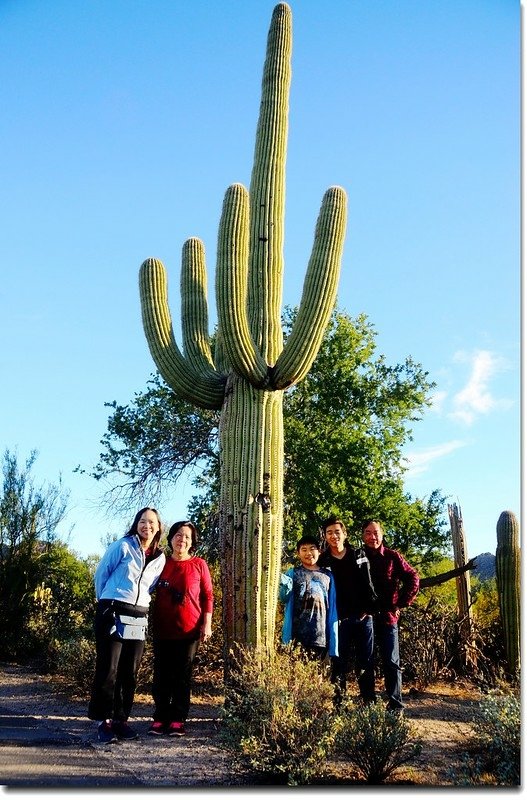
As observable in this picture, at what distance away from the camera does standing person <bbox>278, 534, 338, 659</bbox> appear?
565 centimetres

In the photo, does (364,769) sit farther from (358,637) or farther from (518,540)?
(518,540)

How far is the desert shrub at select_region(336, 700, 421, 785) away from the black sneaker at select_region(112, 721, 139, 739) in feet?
5.16

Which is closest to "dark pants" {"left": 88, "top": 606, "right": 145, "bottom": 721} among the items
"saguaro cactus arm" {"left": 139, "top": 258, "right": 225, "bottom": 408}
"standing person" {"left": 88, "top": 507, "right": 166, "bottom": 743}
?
"standing person" {"left": 88, "top": 507, "right": 166, "bottom": 743}

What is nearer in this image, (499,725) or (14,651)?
(499,725)

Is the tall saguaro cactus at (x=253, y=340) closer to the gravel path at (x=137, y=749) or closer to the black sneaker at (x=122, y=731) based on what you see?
the gravel path at (x=137, y=749)

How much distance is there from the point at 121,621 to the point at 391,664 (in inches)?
89.7

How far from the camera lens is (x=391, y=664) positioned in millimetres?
6090

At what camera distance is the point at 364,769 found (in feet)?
14.2

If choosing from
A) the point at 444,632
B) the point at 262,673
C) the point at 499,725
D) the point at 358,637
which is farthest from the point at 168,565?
the point at 444,632

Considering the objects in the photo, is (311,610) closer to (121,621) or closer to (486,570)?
(121,621)

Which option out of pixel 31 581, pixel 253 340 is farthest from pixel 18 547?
pixel 253 340

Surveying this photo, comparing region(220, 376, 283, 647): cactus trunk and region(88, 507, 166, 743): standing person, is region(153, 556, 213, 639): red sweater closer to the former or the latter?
region(88, 507, 166, 743): standing person

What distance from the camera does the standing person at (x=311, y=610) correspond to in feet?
18.5

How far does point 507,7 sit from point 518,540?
19.2 feet
